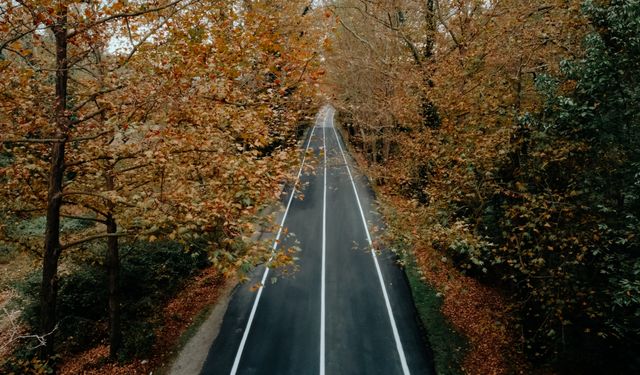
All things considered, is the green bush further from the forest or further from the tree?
the tree

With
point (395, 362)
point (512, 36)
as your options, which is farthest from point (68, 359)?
point (512, 36)

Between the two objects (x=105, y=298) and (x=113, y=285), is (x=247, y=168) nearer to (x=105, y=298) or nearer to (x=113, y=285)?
(x=113, y=285)

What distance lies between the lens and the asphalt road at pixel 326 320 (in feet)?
38.0

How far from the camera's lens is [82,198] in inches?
378

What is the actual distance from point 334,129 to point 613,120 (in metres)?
57.2

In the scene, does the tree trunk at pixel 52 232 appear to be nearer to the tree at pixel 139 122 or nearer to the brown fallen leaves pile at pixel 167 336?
the tree at pixel 139 122

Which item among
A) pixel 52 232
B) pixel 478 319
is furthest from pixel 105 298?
pixel 478 319

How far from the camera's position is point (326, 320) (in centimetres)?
1376

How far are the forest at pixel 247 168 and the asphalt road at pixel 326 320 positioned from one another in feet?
4.00

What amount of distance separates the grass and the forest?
0.08 m

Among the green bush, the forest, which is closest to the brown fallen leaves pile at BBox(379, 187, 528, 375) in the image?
the forest

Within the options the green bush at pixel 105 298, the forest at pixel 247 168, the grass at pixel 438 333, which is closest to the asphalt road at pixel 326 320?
the grass at pixel 438 333

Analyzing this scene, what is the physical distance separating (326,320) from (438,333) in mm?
4125

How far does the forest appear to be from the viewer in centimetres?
700
